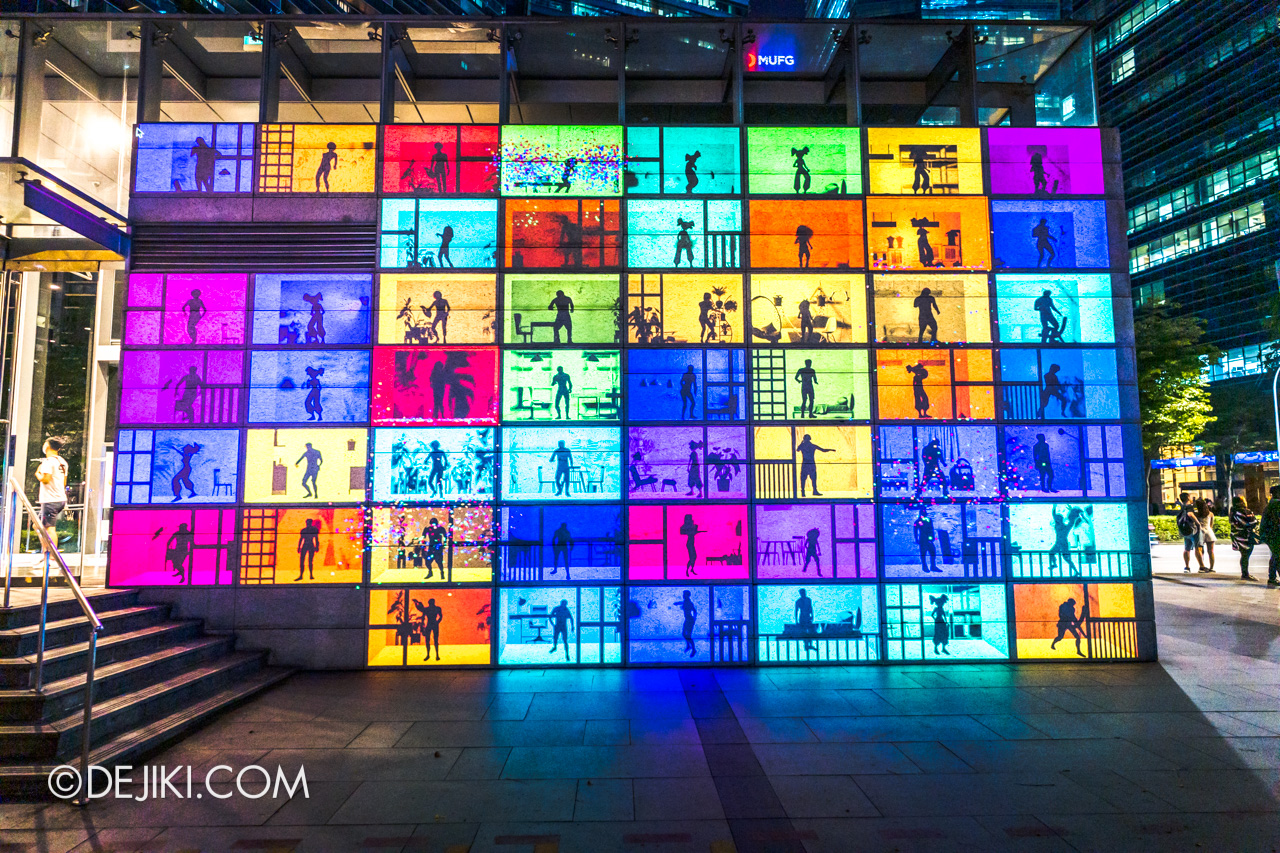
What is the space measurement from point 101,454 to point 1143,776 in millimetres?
15051

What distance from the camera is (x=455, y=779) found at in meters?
4.80

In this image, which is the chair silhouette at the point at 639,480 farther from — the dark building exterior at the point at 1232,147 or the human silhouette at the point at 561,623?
the dark building exterior at the point at 1232,147

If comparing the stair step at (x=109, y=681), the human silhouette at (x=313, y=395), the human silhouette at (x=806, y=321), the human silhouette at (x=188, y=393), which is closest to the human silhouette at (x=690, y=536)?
the human silhouette at (x=806, y=321)

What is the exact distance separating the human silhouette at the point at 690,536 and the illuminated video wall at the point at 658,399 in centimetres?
3

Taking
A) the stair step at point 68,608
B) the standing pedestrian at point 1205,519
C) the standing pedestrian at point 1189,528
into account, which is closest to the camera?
the stair step at point 68,608

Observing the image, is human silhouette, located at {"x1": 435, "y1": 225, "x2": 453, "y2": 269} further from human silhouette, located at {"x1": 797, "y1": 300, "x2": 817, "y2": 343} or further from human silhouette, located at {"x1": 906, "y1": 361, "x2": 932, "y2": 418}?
human silhouette, located at {"x1": 906, "y1": 361, "x2": 932, "y2": 418}

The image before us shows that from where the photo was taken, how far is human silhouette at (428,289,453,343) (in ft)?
27.1

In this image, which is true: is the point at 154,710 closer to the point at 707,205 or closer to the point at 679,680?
the point at 679,680

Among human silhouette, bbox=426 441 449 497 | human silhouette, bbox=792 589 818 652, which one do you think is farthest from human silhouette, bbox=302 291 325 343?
human silhouette, bbox=792 589 818 652

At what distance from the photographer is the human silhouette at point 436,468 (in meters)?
8.07

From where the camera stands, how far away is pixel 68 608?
6.41 metres

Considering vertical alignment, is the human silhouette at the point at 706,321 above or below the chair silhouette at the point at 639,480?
above

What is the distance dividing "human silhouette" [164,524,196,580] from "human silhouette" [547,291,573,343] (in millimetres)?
5081

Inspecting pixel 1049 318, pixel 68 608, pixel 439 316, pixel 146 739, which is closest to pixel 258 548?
pixel 68 608
